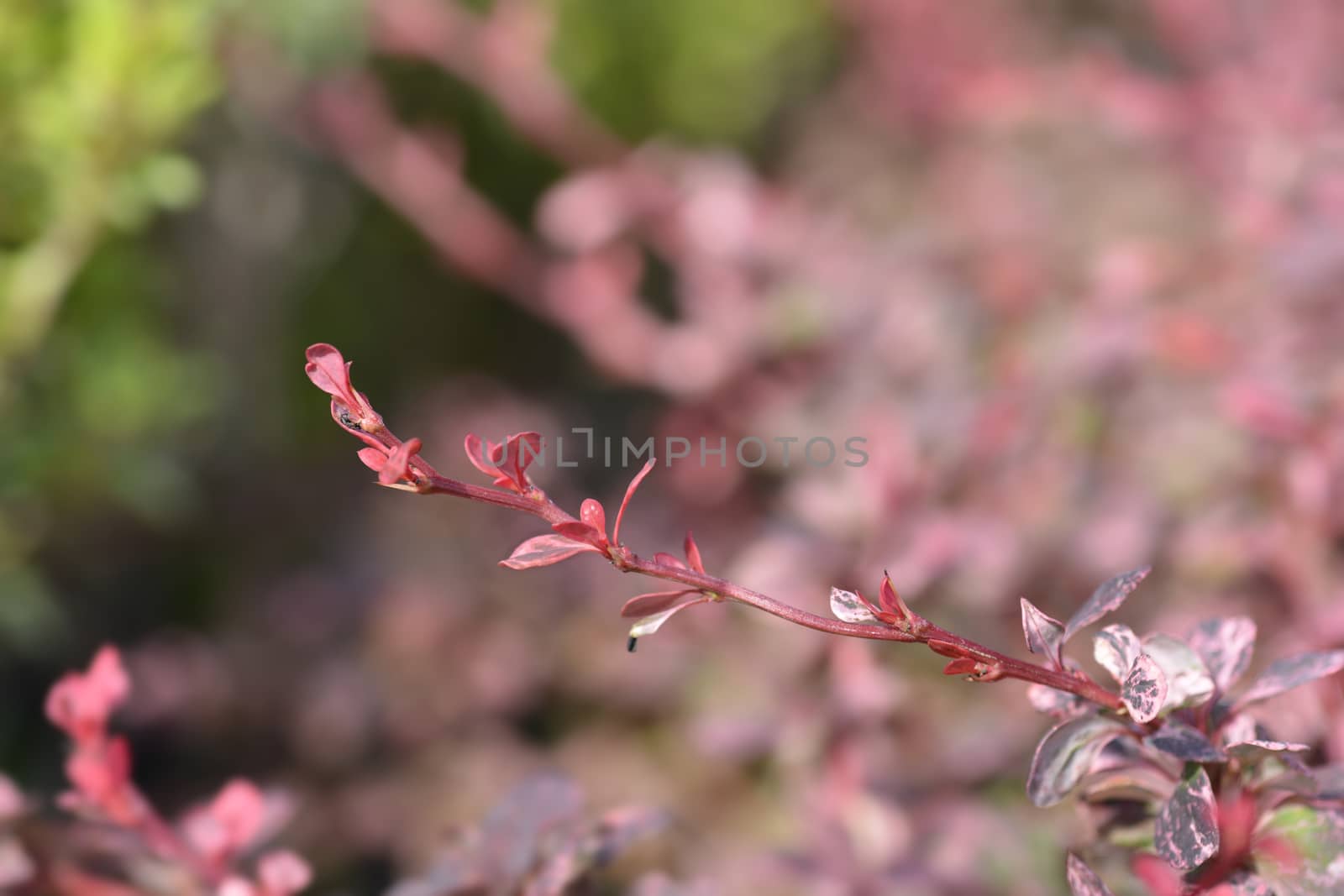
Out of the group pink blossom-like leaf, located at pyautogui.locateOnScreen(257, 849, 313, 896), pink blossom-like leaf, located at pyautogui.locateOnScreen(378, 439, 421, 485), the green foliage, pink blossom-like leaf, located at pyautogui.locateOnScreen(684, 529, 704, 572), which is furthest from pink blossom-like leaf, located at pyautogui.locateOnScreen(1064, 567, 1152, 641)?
the green foliage

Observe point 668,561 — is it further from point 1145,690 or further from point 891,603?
point 1145,690

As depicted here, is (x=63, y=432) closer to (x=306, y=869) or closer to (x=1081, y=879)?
(x=306, y=869)

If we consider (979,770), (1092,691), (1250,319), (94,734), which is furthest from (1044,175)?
(94,734)

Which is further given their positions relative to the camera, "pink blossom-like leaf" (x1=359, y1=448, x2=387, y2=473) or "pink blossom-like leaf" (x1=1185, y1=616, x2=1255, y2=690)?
"pink blossom-like leaf" (x1=1185, y1=616, x2=1255, y2=690)

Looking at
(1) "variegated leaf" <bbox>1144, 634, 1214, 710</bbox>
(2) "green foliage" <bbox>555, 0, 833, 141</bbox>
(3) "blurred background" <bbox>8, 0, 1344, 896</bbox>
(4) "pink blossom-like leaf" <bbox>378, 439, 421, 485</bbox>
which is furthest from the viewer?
(2) "green foliage" <bbox>555, 0, 833, 141</bbox>

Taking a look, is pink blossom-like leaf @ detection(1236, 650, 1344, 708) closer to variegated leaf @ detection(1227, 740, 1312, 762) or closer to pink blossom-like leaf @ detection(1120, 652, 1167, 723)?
variegated leaf @ detection(1227, 740, 1312, 762)

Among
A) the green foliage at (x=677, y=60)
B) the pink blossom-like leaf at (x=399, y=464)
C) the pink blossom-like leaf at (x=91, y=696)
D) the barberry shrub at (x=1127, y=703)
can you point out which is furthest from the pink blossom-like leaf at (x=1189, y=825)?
the green foliage at (x=677, y=60)

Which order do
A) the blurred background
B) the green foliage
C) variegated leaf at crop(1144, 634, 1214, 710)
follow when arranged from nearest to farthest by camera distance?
variegated leaf at crop(1144, 634, 1214, 710)
the blurred background
the green foliage
